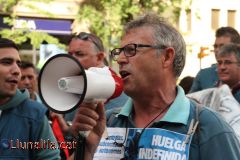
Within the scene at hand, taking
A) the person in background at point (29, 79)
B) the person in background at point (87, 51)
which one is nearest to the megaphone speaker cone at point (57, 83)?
the person in background at point (87, 51)

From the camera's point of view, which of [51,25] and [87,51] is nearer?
[87,51]

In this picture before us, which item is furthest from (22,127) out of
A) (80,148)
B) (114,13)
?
(114,13)

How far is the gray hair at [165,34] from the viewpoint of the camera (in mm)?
2617

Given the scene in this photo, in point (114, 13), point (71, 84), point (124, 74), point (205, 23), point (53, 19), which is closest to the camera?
point (71, 84)

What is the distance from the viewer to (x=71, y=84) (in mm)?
2309

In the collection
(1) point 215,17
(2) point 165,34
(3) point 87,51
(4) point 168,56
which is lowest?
(1) point 215,17

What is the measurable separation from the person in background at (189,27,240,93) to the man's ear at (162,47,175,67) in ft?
8.91

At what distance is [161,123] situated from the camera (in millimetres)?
2520

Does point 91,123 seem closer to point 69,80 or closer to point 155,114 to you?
point 69,80

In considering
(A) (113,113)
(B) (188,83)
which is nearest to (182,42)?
(A) (113,113)

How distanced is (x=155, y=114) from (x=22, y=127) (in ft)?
4.07

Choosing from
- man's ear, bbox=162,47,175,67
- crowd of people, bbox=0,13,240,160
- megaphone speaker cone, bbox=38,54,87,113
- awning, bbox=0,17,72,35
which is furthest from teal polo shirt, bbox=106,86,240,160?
awning, bbox=0,17,72,35

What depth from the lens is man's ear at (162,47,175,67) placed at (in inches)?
103

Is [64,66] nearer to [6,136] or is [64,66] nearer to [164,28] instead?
[164,28]
